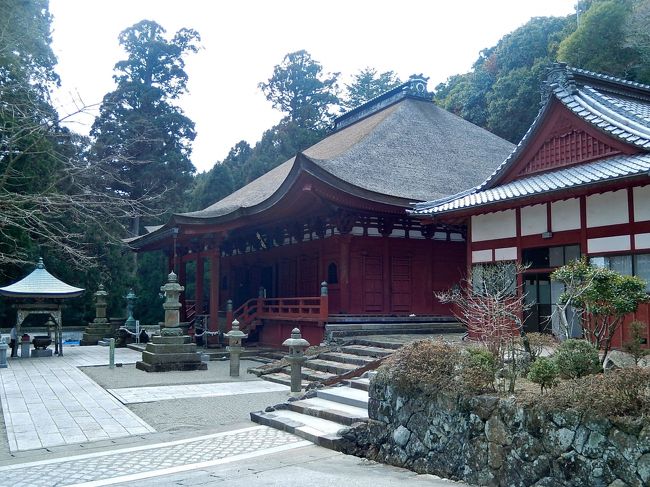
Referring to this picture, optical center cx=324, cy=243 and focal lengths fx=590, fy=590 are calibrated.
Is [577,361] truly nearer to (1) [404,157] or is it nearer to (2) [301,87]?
(1) [404,157]

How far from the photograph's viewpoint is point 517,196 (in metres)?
12.0

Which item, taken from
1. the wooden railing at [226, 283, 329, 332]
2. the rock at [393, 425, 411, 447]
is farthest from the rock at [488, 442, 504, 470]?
the wooden railing at [226, 283, 329, 332]

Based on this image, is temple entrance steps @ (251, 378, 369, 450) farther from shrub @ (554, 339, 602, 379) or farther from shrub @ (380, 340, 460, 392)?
shrub @ (554, 339, 602, 379)

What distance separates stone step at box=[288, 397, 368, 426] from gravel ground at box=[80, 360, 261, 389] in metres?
4.27

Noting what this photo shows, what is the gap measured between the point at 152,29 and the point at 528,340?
132 ft

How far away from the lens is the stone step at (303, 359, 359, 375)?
41.4ft

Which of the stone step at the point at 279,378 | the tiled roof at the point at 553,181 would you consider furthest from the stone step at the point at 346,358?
the tiled roof at the point at 553,181

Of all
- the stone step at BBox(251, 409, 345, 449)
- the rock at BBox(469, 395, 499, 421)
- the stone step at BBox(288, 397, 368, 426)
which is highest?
the rock at BBox(469, 395, 499, 421)

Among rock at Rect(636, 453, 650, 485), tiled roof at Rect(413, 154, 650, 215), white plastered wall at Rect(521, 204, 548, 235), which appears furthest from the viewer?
white plastered wall at Rect(521, 204, 548, 235)

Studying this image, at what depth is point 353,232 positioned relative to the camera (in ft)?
56.8

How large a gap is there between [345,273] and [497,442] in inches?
433

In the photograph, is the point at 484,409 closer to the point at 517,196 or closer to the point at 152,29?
the point at 517,196

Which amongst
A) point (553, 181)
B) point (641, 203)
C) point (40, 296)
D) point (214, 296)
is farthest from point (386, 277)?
point (40, 296)

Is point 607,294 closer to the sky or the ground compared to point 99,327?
closer to the sky
